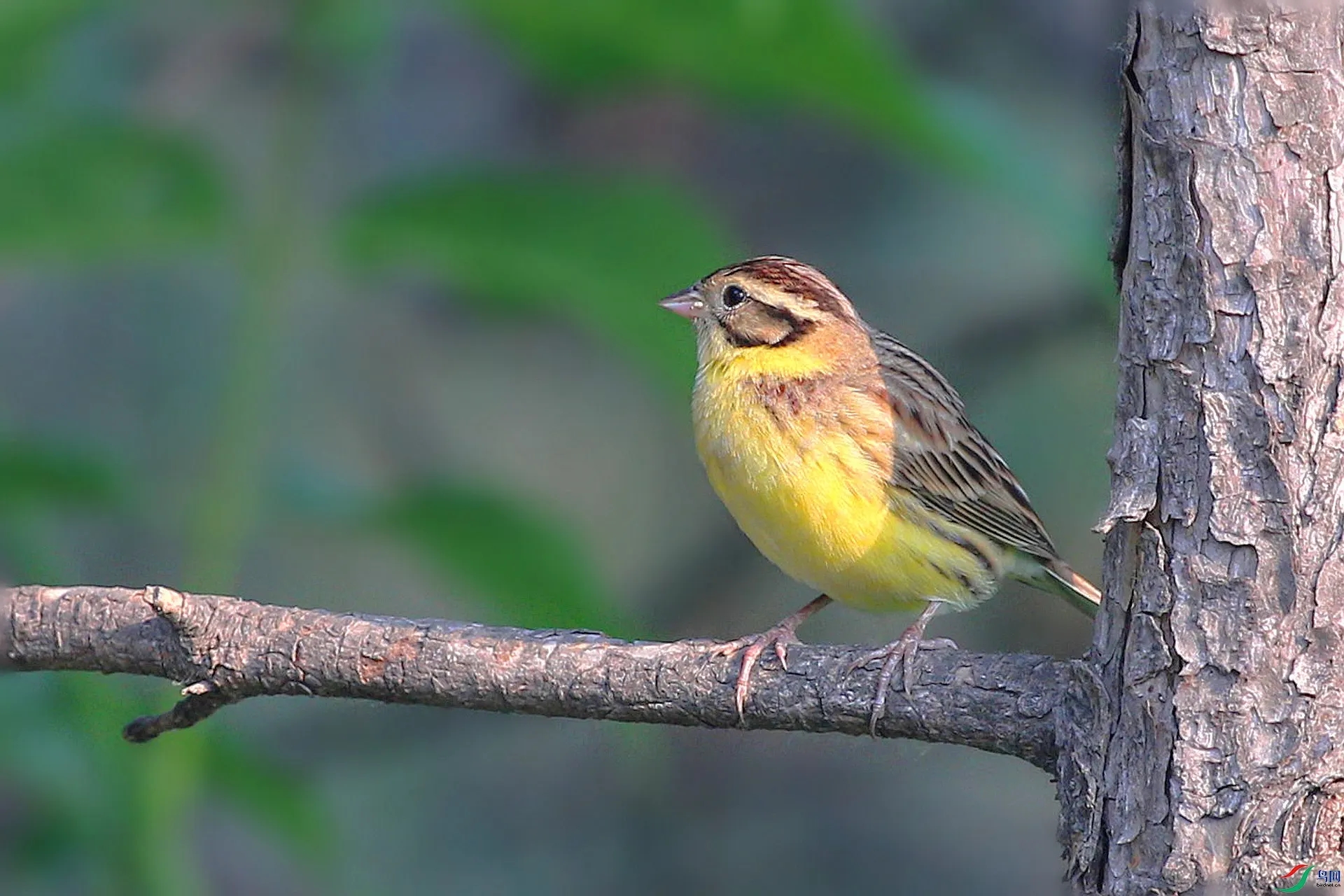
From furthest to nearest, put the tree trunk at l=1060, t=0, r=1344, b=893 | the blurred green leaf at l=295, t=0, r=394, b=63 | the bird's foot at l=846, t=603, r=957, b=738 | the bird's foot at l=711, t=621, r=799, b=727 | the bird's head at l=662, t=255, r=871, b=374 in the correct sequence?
the bird's head at l=662, t=255, r=871, b=374, the blurred green leaf at l=295, t=0, r=394, b=63, the bird's foot at l=711, t=621, r=799, b=727, the bird's foot at l=846, t=603, r=957, b=738, the tree trunk at l=1060, t=0, r=1344, b=893

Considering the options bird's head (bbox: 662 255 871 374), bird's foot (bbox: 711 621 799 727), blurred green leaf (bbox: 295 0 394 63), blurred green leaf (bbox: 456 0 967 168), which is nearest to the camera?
bird's foot (bbox: 711 621 799 727)

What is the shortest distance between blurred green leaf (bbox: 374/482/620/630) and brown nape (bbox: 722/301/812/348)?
678 millimetres

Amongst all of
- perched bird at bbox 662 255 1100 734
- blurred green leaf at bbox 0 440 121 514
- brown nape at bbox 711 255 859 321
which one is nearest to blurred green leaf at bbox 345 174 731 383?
perched bird at bbox 662 255 1100 734

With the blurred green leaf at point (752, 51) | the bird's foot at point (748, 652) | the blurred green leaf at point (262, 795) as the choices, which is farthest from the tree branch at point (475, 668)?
the blurred green leaf at point (752, 51)

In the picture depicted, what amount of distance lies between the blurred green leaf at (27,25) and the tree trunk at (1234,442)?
8.50 ft

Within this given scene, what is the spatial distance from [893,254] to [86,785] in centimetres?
388

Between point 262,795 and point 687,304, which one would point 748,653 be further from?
point 262,795

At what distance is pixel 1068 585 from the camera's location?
4570mm

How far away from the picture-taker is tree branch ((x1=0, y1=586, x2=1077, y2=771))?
302cm

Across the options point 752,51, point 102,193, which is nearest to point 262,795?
point 102,193

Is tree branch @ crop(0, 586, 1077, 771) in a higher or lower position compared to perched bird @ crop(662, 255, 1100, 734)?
lower

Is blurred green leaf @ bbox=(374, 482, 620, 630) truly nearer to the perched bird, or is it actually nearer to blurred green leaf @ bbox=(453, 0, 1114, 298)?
the perched bird

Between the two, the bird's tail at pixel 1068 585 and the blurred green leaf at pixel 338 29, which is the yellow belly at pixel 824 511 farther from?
the blurred green leaf at pixel 338 29

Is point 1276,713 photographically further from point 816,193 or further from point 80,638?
point 816,193
